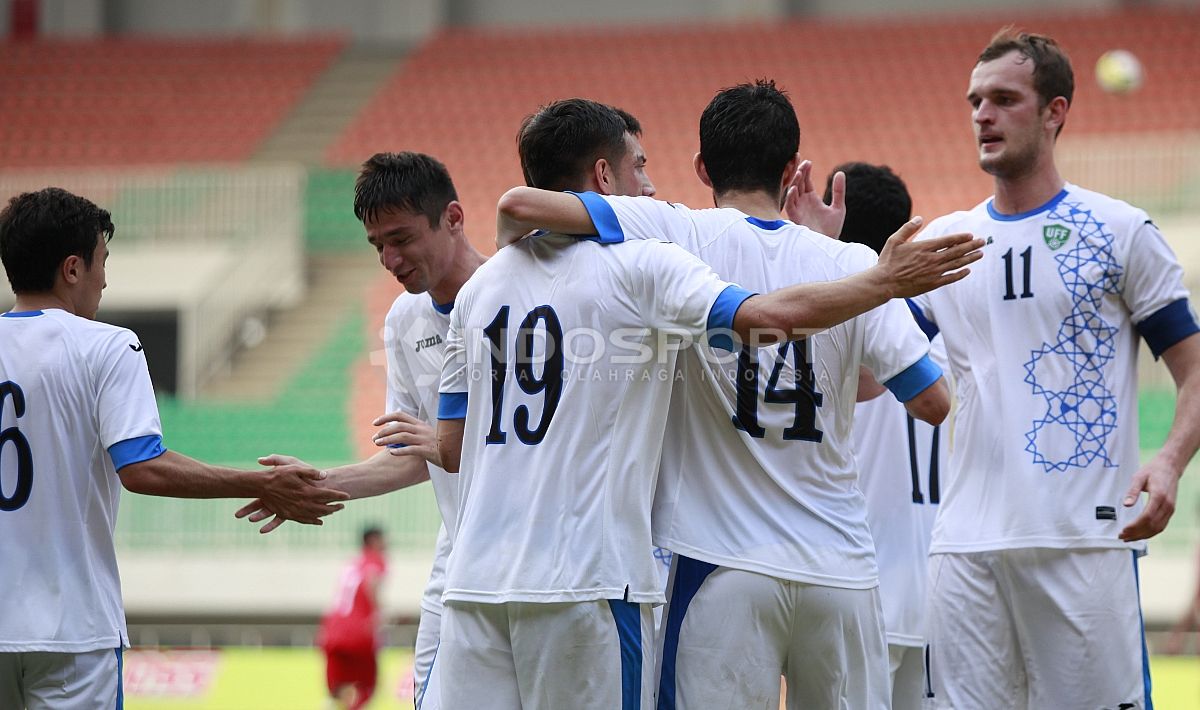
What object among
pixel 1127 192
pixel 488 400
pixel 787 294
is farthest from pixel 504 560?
pixel 1127 192

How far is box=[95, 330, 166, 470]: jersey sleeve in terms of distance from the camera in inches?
164

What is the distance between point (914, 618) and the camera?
4.81m

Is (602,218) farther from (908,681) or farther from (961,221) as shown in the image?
(908,681)

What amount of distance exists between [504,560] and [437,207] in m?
1.61

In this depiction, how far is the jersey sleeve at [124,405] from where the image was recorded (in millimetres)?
4172

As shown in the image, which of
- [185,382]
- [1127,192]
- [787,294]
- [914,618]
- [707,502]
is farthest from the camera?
[185,382]

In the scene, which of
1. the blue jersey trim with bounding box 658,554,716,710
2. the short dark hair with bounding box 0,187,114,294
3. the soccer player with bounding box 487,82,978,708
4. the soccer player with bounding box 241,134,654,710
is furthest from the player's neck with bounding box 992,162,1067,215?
the short dark hair with bounding box 0,187,114,294

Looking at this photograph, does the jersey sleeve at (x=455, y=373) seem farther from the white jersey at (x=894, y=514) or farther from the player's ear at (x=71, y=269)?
the white jersey at (x=894, y=514)

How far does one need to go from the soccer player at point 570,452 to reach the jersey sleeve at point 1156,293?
962 millimetres


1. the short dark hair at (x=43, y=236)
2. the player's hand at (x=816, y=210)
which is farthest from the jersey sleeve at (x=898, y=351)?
the short dark hair at (x=43, y=236)

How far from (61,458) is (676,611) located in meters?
1.90

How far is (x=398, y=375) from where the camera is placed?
5215 mm

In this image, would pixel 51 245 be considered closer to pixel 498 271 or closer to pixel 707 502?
pixel 498 271

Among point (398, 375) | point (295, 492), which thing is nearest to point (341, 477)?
point (295, 492)
